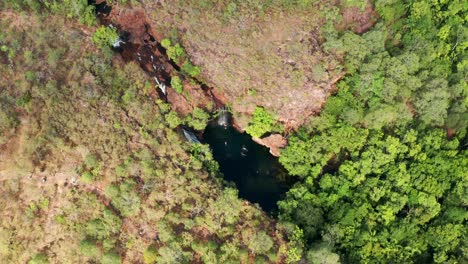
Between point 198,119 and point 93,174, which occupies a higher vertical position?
point 198,119

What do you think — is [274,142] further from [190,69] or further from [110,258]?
[110,258]

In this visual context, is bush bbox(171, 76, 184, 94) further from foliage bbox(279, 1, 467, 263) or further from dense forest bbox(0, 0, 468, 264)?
foliage bbox(279, 1, 467, 263)

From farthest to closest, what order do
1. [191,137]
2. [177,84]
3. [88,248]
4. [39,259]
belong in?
[177,84], [191,137], [88,248], [39,259]

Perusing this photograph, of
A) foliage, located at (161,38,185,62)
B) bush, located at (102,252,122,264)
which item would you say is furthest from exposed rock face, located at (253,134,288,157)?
bush, located at (102,252,122,264)

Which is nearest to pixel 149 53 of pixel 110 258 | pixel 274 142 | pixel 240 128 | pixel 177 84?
pixel 177 84

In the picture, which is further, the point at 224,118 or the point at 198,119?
the point at 224,118

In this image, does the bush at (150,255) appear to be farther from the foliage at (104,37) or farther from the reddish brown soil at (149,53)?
the foliage at (104,37)
